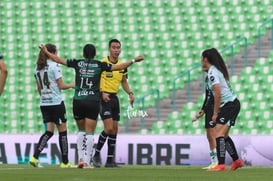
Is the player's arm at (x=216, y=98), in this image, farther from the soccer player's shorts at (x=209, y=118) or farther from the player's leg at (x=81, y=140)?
the player's leg at (x=81, y=140)

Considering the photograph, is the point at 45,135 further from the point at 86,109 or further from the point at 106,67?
the point at 106,67

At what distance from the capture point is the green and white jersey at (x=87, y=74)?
12.8m

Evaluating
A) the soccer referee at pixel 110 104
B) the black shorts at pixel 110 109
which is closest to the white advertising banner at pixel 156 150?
the soccer referee at pixel 110 104

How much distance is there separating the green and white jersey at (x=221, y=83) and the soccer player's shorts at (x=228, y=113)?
0.07 m

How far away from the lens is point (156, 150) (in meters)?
17.5

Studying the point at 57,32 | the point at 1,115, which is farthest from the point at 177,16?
the point at 1,115

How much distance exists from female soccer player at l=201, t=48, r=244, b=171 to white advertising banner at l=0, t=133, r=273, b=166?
468 cm

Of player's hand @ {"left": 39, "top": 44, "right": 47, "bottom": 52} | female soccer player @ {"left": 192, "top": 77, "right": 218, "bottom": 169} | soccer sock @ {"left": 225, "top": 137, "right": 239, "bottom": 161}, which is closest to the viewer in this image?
soccer sock @ {"left": 225, "top": 137, "right": 239, "bottom": 161}

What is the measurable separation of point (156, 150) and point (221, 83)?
5.68 metres

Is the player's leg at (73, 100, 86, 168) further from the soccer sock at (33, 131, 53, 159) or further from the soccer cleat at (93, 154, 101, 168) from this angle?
the soccer cleat at (93, 154, 101, 168)

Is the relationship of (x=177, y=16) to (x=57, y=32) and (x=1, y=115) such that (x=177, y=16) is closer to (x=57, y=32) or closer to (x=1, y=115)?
(x=57, y=32)

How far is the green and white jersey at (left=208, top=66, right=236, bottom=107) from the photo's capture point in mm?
11922

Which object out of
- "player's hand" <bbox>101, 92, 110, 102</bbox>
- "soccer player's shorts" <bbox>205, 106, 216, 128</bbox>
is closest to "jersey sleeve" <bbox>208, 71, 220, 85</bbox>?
"soccer player's shorts" <bbox>205, 106, 216, 128</bbox>

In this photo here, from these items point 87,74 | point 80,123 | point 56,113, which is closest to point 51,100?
point 56,113
